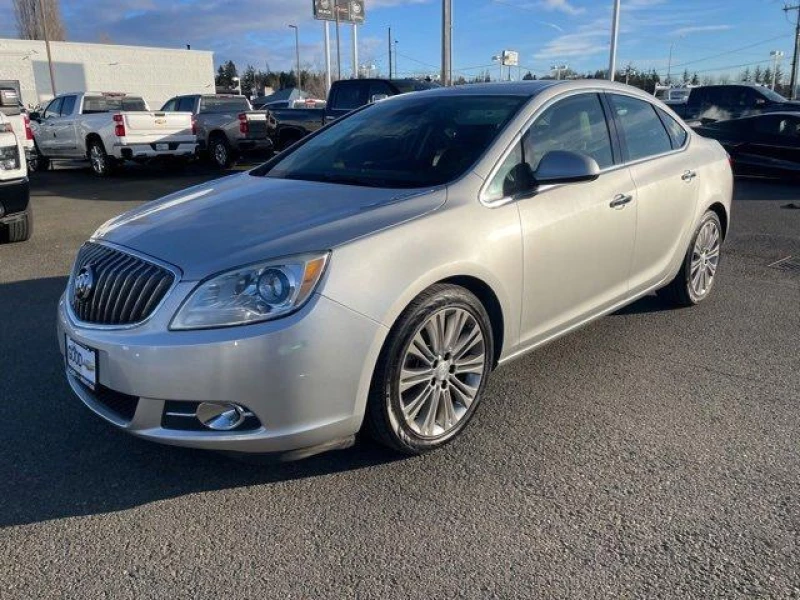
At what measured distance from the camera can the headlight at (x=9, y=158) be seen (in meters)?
7.09

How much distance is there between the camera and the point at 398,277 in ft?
9.12

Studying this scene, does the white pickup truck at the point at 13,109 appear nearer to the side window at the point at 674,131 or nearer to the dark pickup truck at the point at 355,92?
the dark pickup truck at the point at 355,92

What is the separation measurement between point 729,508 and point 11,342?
440 cm

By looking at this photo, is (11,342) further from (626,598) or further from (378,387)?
(626,598)

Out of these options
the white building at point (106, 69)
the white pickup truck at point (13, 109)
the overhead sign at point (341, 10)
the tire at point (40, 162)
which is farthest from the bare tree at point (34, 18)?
the white pickup truck at point (13, 109)

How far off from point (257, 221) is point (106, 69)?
50509mm

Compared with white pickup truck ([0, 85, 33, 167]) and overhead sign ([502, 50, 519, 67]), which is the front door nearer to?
white pickup truck ([0, 85, 33, 167])

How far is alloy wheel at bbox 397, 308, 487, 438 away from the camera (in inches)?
117

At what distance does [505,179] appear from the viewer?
340 centimetres

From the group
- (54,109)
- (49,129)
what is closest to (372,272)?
(49,129)

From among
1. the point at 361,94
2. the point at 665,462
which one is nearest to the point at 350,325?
the point at 665,462

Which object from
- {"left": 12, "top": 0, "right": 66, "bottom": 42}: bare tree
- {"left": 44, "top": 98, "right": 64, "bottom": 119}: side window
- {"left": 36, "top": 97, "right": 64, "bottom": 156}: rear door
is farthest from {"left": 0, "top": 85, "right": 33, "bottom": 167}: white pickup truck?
{"left": 12, "top": 0, "right": 66, "bottom": 42}: bare tree

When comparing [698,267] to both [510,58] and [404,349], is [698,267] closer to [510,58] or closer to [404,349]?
[404,349]

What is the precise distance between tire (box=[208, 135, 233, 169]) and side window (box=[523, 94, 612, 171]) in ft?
44.8
